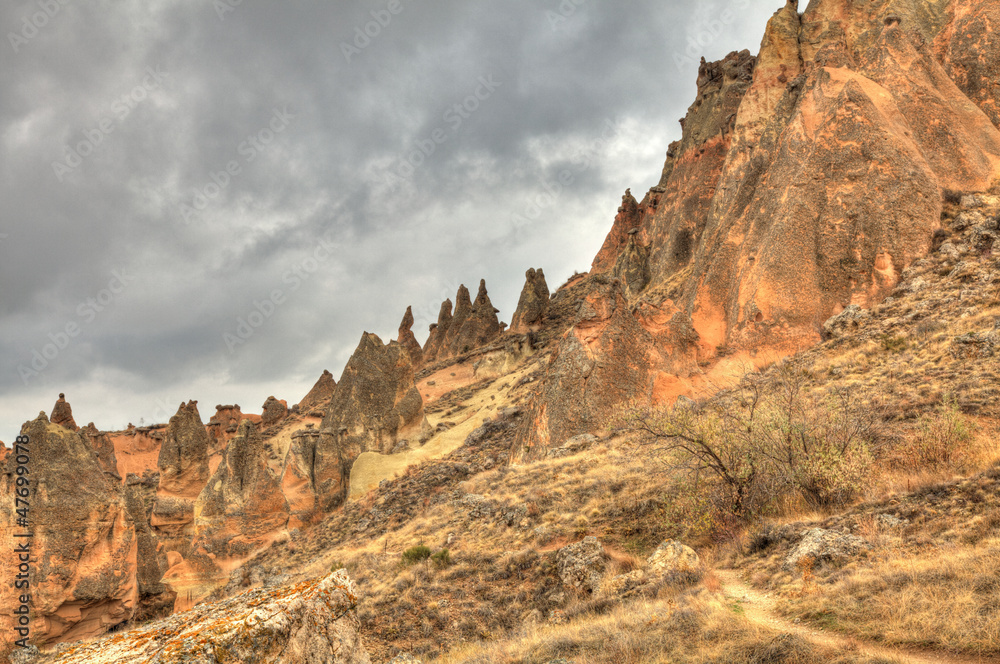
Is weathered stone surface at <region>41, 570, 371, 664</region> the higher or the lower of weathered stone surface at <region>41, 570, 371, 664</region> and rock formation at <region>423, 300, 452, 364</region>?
the lower

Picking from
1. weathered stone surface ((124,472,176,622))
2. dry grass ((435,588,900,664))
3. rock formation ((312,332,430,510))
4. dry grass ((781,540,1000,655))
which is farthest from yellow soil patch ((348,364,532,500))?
dry grass ((781,540,1000,655))

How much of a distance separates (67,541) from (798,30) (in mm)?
42067

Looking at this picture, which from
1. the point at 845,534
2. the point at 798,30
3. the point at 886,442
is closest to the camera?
the point at 845,534

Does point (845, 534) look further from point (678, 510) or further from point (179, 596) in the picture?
point (179, 596)

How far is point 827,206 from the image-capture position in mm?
22781

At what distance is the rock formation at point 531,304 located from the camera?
56.3 meters

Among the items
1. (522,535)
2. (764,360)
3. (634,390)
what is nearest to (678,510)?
(522,535)

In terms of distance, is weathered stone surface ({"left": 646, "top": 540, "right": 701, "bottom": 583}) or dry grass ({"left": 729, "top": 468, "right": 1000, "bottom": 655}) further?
weathered stone surface ({"left": 646, "top": 540, "right": 701, "bottom": 583})

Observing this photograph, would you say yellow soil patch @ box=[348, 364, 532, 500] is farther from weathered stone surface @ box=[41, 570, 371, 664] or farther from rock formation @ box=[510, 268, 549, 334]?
weathered stone surface @ box=[41, 570, 371, 664]

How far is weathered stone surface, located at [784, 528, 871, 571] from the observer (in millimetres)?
7113

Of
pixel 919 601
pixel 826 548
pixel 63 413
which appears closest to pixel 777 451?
pixel 826 548

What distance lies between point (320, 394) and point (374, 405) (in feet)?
108

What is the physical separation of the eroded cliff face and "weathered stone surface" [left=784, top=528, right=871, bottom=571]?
12973mm

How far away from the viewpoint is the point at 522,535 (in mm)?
13359
